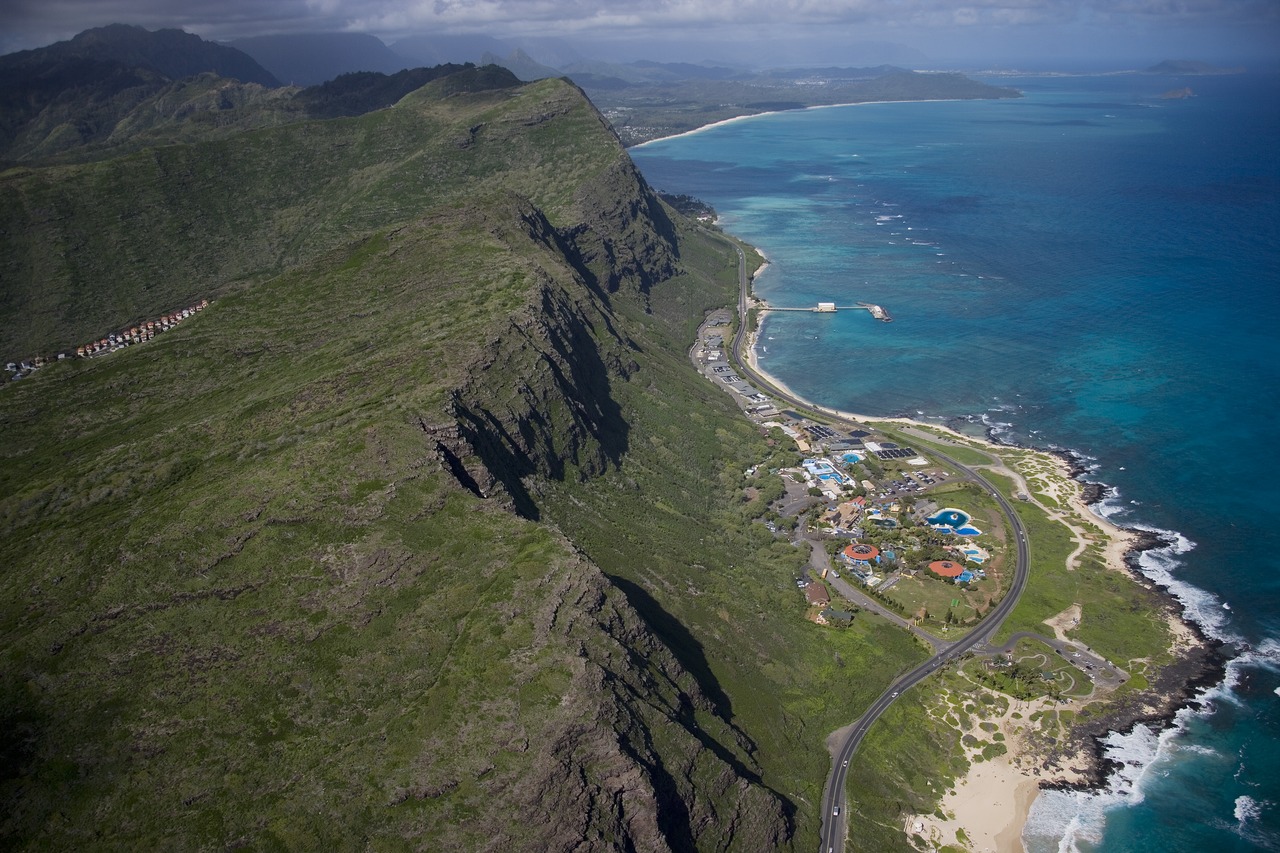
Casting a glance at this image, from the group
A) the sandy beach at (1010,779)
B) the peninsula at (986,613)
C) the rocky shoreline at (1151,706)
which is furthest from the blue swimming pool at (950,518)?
the rocky shoreline at (1151,706)

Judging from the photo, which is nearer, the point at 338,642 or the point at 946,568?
the point at 338,642

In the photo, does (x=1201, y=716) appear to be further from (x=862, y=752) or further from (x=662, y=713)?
(x=662, y=713)

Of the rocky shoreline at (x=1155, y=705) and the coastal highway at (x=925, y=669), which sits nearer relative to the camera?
the coastal highway at (x=925, y=669)

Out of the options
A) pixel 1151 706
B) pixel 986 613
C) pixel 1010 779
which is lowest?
pixel 1010 779

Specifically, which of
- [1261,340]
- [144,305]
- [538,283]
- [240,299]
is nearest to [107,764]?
[538,283]

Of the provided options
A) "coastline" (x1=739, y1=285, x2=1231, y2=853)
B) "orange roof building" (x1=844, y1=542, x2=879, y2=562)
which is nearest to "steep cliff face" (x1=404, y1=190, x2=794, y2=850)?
"coastline" (x1=739, y1=285, x2=1231, y2=853)

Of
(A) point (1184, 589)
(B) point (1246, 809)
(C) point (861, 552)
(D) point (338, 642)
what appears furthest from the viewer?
(C) point (861, 552)

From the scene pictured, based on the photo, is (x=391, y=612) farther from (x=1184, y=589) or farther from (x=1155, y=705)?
(x=1184, y=589)

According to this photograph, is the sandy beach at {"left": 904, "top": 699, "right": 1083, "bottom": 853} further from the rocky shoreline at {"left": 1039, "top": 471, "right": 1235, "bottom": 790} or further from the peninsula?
the rocky shoreline at {"left": 1039, "top": 471, "right": 1235, "bottom": 790}

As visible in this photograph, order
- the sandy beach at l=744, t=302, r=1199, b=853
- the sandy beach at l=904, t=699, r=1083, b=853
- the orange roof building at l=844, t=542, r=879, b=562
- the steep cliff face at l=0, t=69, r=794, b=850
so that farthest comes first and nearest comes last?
the orange roof building at l=844, t=542, r=879, b=562
the sandy beach at l=744, t=302, r=1199, b=853
the sandy beach at l=904, t=699, r=1083, b=853
the steep cliff face at l=0, t=69, r=794, b=850

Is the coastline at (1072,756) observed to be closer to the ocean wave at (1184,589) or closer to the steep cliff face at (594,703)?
the ocean wave at (1184,589)

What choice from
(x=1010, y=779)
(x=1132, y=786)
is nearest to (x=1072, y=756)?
(x=1132, y=786)
